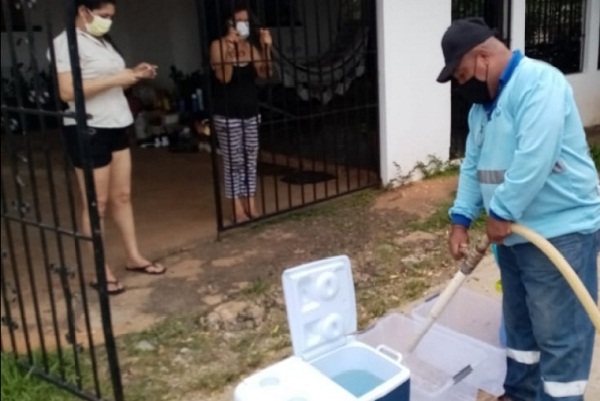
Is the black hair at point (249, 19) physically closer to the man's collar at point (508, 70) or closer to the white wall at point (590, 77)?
the man's collar at point (508, 70)

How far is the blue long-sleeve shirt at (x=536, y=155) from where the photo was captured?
229 cm

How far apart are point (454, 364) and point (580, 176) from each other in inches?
40.5

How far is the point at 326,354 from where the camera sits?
97.3 inches

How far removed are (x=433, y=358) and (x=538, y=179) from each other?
44.2 inches

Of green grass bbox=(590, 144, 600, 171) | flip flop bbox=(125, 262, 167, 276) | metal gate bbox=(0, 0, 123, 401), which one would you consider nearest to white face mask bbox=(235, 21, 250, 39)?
flip flop bbox=(125, 262, 167, 276)

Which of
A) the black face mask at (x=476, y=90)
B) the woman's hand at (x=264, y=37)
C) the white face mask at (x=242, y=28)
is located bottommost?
the black face mask at (x=476, y=90)

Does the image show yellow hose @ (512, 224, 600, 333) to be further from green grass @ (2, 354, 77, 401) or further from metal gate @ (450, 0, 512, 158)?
metal gate @ (450, 0, 512, 158)

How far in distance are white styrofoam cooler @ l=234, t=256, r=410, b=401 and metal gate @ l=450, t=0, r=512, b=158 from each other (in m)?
4.35

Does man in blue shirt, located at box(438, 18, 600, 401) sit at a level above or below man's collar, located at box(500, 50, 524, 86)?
below

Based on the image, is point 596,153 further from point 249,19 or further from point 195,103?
point 195,103

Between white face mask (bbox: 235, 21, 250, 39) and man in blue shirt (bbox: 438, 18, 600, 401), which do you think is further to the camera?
white face mask (bbox: 235, 21, 250, 39)

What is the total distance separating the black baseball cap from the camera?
7.77 ft

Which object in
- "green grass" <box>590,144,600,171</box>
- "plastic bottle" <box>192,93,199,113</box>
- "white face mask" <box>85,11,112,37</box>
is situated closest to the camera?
"white face mask" <box>85,11,112,37</box>

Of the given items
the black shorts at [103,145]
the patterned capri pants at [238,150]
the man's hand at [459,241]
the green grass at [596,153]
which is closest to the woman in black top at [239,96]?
the patterned capri pants at [238,150]
